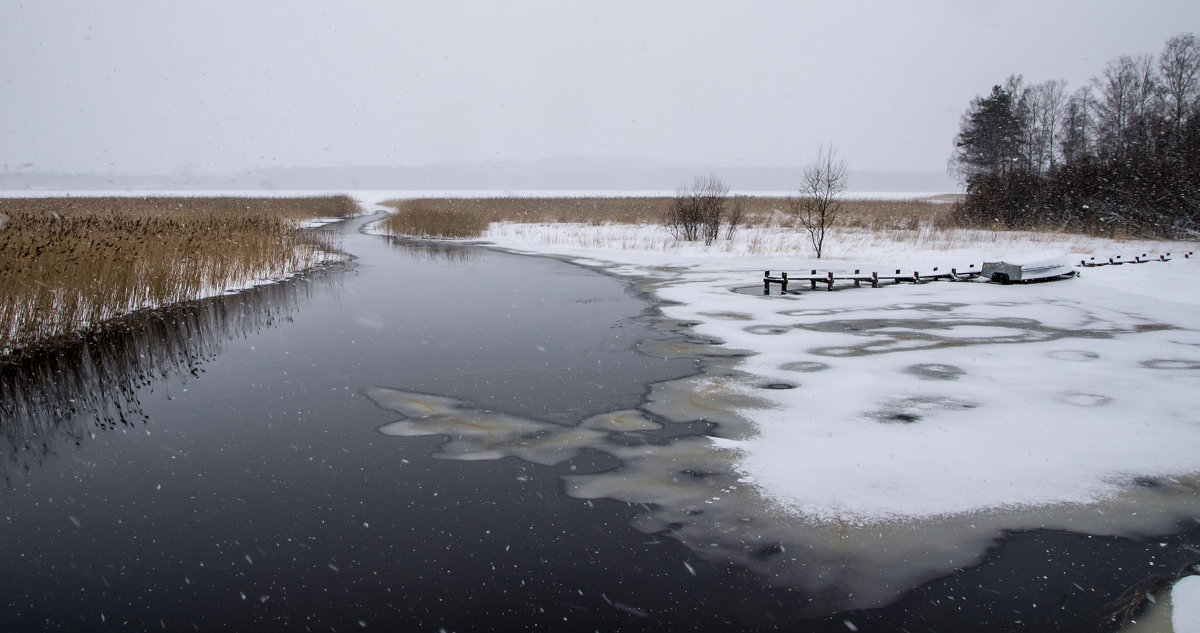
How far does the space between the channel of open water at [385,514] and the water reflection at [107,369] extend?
41 millimetres

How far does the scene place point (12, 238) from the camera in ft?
39.2

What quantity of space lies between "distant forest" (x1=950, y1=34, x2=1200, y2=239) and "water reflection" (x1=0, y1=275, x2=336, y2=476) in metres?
26.2

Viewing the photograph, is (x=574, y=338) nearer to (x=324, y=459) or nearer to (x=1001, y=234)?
(x=324, y=459)

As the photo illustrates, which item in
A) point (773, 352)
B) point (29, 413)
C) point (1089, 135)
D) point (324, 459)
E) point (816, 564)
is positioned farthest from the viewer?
point (1089, 135)

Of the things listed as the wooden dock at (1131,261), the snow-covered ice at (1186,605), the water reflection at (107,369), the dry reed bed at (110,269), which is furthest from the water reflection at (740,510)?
the wooden dock at (1131,261)

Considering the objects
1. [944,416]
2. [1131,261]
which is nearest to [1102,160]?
[1131,261]

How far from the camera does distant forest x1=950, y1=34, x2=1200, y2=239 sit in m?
22.5

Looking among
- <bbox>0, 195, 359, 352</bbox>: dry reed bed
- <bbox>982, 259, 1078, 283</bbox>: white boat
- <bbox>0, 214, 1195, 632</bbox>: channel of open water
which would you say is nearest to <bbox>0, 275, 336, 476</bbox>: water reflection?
<bbox>0, 214, 1195, 632</bbox>: channel of open water

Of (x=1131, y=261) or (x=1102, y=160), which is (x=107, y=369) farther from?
(x=1102, y=160)

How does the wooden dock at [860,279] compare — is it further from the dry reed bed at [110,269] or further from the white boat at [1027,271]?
the dry reed bed at [110,269]

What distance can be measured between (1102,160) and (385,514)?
32.3 meters

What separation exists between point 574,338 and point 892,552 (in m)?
6.27

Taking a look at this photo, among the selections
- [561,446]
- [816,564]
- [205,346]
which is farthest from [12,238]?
[816,564]

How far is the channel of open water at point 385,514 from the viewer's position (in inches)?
139
